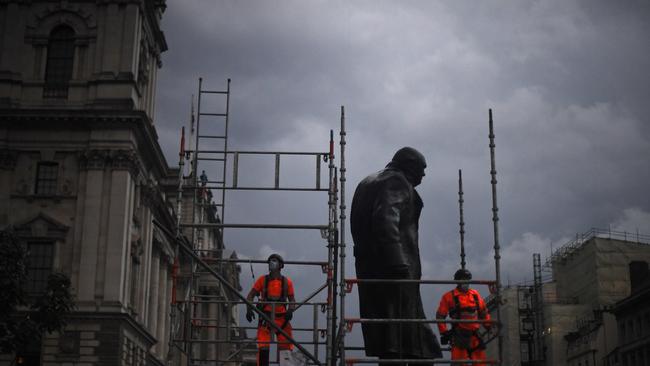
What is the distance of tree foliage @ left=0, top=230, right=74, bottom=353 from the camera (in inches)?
1136

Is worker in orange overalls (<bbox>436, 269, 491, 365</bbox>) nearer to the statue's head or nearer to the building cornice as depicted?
the statue's head

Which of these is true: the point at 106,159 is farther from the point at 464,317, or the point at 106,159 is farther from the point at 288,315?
the point at 464,317

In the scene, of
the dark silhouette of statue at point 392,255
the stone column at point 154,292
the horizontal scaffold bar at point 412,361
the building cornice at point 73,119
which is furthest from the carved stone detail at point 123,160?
the horizontal scaffold bar at point 412,361

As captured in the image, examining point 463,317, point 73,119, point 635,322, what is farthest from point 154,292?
point 463,317

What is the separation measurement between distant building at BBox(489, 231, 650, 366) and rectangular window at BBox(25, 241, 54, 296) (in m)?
39.8

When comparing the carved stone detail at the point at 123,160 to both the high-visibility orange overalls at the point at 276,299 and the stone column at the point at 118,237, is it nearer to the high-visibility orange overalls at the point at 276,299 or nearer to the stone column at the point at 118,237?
the stone column at the point at 118,237

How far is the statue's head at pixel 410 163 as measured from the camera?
42.7 ft

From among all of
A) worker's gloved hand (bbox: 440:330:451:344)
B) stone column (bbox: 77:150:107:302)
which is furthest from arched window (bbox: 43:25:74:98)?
worker's gloved hand (bbox: 440:330:451:344)

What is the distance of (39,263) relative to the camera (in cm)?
4525

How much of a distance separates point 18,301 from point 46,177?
17224 millimetres

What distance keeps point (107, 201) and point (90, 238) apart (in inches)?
77.9

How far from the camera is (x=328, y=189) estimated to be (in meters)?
20.3

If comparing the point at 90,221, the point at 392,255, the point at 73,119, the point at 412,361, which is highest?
the point at 73,119

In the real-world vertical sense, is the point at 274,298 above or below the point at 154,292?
below
